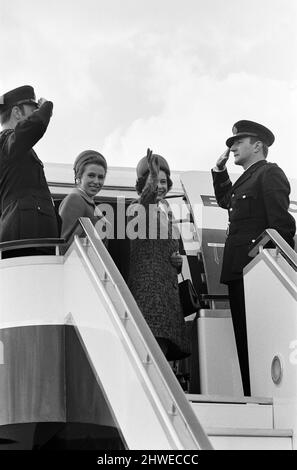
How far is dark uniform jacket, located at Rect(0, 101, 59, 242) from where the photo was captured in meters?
6.77

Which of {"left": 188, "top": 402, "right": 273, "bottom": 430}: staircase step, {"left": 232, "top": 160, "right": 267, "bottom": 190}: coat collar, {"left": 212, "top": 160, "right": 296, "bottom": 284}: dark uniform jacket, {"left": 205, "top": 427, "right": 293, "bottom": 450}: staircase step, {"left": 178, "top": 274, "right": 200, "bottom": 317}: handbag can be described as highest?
{"left": 232, "top": 160, "right": 267, "bottom": 190}: coat collar

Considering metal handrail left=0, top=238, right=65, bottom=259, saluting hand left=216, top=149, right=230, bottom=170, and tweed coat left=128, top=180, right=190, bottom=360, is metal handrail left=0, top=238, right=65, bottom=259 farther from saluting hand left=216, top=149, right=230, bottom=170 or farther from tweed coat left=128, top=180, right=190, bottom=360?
saluting hand left=216, top=149, right=230, bottom=170

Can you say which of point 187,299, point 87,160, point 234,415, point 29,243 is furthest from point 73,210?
point 234,415

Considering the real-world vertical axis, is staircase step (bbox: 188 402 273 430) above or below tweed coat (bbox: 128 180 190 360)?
below

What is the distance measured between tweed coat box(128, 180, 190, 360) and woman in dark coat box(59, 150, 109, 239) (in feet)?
0.94

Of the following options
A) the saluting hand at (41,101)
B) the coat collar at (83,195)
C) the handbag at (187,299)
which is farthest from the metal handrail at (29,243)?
the handbag at (187,299)

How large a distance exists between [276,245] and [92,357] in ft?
4.41

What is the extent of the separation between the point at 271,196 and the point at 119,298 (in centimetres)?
167

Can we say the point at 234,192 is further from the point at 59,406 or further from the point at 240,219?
the point at 59,406

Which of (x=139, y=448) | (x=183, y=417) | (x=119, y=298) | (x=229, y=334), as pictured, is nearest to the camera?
(x=183, y=417)

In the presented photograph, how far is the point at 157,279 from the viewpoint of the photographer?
700 centimetres

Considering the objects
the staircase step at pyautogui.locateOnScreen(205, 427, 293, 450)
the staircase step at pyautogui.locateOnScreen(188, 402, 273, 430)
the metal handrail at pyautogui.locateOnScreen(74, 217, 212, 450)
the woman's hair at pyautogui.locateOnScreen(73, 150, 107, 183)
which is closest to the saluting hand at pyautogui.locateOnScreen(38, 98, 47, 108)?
the woman's hair at pyautogui.locateOnScreen(73, 150, 107, 183)

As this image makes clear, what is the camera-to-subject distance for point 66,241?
6812 millimetres
